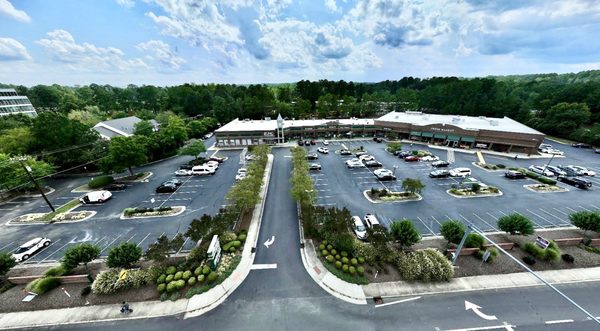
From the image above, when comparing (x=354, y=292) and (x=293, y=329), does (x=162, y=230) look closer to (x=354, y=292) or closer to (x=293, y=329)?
(x=293, y=329)

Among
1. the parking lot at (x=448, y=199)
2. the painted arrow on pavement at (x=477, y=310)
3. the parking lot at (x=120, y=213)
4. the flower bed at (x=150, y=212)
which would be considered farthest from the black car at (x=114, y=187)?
the painted arrow on pavement at (x=477, y=310)

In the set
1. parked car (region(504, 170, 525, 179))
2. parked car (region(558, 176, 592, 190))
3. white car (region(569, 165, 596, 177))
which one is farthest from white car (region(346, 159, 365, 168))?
white car (region(569, 165, 596, 177))

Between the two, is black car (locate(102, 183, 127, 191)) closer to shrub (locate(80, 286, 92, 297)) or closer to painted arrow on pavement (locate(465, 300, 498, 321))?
shrub (locate(80, 286, 92, 297))

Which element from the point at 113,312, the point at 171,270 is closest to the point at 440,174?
the point at 171,270

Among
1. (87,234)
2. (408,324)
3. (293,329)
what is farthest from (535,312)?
(87,234)

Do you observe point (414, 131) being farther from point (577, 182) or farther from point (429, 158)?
point (577, 182)
